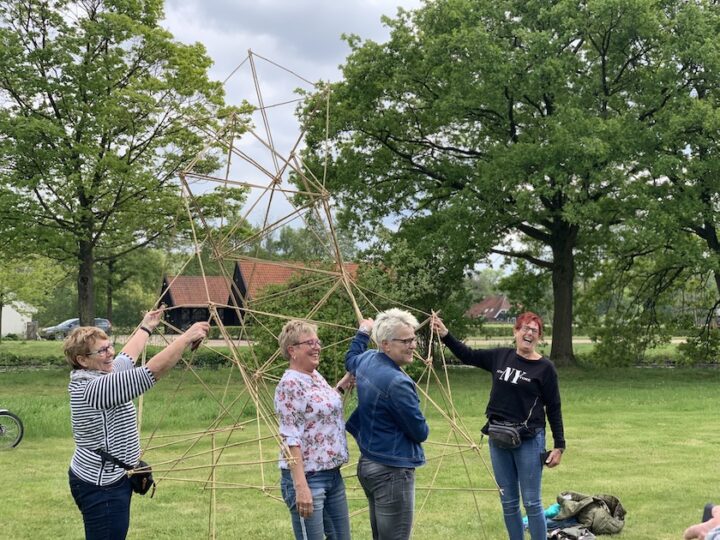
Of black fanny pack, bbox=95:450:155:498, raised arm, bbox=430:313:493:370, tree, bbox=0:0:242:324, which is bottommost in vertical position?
black fanny pack, bbox=95:450:155:498

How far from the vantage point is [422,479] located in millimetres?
6699

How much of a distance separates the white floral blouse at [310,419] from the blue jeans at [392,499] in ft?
0.67

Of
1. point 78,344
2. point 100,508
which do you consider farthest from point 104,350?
point 100,508

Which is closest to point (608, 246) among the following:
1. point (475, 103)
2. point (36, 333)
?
point (475, 103)

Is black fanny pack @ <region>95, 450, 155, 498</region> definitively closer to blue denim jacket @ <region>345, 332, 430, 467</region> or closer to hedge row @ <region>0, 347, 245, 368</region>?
blue denim jacket @ <region>345, 332, 430, 467</region>

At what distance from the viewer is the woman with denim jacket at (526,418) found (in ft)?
13.5

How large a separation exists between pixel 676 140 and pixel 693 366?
8.12 meters

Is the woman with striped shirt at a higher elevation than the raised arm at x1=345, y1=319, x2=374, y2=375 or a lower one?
lower

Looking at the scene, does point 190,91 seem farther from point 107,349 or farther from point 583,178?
point 107,349

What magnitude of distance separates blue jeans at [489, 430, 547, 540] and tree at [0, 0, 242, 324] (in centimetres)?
1432

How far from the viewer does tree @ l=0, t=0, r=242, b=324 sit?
56.4ft

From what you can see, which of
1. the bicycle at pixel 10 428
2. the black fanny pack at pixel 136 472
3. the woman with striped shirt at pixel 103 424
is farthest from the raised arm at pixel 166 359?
the bicycle at pixel 10 428

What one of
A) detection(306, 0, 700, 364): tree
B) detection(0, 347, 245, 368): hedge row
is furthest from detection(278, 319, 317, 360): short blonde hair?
detection(0, 347, 245, 368): hedge row

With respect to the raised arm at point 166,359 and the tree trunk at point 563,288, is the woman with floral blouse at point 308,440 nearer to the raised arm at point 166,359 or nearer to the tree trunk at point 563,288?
the raised arm at point 166,359
